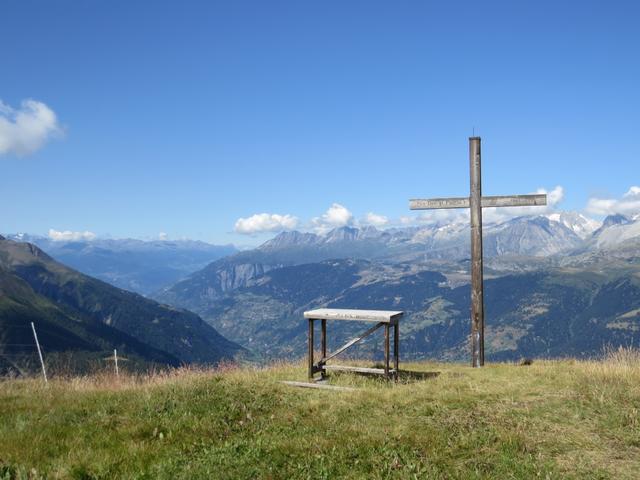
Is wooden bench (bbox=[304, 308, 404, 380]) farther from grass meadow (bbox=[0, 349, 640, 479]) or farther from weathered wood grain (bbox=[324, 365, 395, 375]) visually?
grass meadow (bbox=[0, 349, 640, 479])

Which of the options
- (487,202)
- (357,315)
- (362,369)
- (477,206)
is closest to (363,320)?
(357,315)

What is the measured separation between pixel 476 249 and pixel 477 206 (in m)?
1.68

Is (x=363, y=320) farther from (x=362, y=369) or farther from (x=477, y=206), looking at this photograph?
(x=477, y=206)

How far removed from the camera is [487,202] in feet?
64.1

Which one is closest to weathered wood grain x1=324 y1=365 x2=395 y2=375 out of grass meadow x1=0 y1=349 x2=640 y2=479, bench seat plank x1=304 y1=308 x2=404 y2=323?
grass meadow x1=0 y1=349 x2=640 y2=479

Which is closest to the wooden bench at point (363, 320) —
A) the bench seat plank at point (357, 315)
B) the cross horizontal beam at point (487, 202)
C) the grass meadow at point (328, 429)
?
the bench seat plank at point (357, 315)

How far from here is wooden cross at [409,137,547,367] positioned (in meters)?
18.7

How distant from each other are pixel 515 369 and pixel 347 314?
6.12 m

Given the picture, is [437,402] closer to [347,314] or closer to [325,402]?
[325,402]

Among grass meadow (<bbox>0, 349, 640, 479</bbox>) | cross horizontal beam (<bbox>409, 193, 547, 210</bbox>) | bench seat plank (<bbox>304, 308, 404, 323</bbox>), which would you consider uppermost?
cross horizontal beam (<bbox>409, 193, 547, 210</bbox>)

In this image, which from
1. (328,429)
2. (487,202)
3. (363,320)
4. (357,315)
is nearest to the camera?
(328,429)

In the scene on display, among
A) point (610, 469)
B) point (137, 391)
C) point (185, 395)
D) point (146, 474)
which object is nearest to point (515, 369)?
point (610, 469)

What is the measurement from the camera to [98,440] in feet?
29.4

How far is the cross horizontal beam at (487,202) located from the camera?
19031 mm
